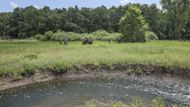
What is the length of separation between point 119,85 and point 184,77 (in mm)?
6514

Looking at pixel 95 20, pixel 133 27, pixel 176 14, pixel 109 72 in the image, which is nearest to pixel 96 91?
pixel 109 72

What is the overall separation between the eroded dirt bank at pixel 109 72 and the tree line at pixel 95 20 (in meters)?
67.5

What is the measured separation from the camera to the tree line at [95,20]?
98.5 metres

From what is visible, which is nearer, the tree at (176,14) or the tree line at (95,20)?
the tree at (176,14)

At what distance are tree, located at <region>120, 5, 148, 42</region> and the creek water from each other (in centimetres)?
3846

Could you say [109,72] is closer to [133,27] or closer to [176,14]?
[133,27]

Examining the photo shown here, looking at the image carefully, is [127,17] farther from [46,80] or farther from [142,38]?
[46,80]

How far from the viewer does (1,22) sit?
143875 mm

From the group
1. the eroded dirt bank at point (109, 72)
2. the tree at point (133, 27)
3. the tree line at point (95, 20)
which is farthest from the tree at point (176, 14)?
the eroded dirt bank at point (109, 72)

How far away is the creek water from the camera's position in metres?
21.9

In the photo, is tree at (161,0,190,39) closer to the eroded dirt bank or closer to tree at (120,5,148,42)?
tree at (120,5,148,42)

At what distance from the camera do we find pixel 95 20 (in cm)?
13238

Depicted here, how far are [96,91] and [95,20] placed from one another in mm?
108702

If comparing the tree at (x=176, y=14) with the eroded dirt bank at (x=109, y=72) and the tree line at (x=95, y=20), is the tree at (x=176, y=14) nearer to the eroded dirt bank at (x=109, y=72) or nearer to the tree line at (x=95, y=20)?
the tree line at (x=95, y=20)
